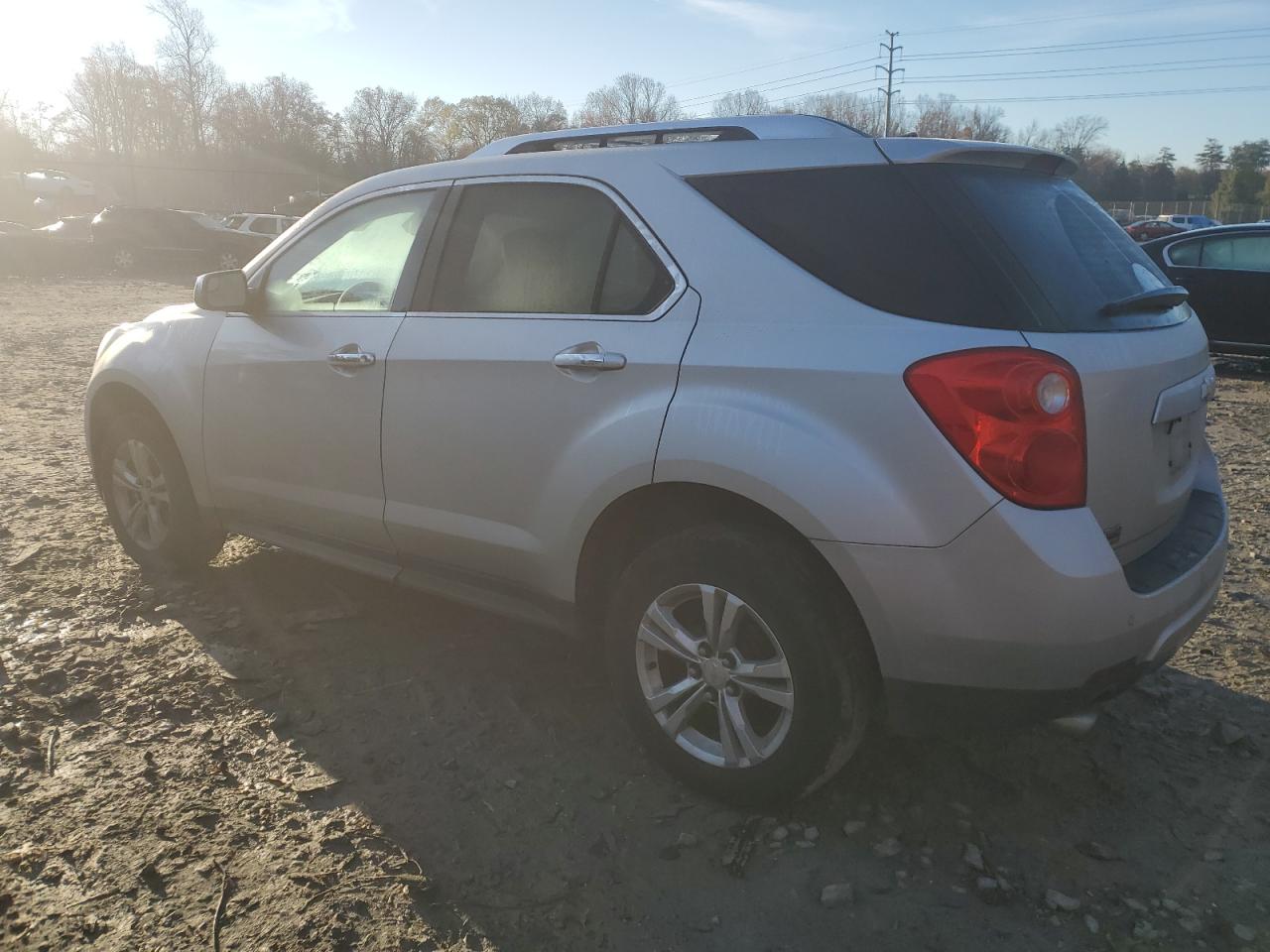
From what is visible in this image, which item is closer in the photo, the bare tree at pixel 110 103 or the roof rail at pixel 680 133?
the roof rail at pixel 680 133

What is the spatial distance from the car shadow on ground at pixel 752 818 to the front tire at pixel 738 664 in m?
0.20

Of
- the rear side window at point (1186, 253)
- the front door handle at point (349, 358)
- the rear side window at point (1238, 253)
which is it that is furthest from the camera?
the rear side window at point (1186, 253)

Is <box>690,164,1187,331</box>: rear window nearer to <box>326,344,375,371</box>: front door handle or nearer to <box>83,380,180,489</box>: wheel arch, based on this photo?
<box>326,344,375,371</box>: front door handle

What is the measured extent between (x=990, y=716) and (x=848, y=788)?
0.69 meters

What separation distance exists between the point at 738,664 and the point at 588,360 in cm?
95

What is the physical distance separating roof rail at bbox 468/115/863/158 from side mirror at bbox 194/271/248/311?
1.15 meters

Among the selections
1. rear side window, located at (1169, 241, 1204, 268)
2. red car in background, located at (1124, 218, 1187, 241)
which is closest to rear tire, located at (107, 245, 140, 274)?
rear side window, located at (1169, 241, 1204, 268)

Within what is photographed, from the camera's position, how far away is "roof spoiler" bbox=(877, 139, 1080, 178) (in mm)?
2625

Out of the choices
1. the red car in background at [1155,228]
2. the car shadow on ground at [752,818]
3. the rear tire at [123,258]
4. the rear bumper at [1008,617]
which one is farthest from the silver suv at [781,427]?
the red car in background at [1155,228]

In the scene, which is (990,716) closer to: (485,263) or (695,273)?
(695,273)

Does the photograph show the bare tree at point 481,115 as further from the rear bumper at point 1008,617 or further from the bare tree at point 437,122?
the rear bumper at point 1008,617

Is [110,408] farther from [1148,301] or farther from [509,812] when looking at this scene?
[1148,301]

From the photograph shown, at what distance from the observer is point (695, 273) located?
2781 millimetres

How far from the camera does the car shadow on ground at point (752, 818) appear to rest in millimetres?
2445
